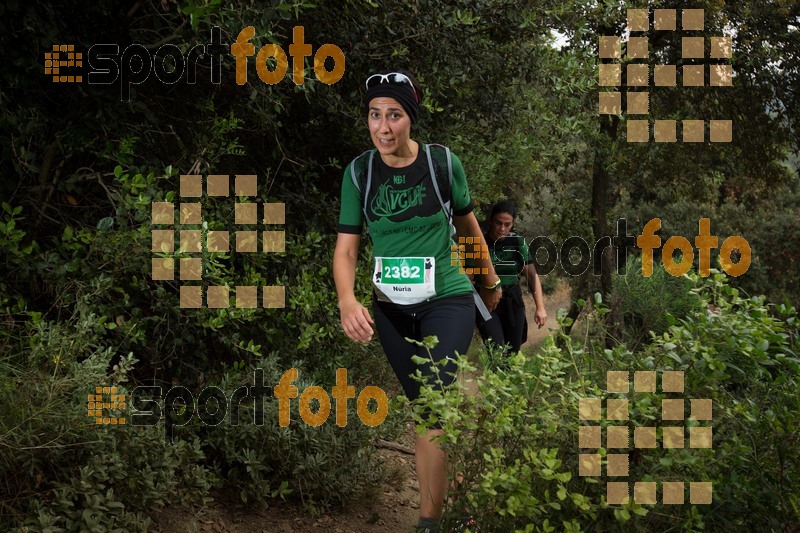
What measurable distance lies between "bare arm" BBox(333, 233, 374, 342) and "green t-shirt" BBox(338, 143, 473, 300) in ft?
0.48

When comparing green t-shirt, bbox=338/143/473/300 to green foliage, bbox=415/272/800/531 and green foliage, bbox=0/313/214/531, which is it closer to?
green foliage, bbox=415/272/800/531

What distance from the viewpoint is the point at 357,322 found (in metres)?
3.60

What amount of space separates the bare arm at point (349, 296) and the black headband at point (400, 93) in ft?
2.28

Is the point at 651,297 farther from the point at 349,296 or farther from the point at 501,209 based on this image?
the point at 349,296

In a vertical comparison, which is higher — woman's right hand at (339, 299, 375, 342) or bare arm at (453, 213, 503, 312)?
bare arm at (453, 213, 503, 312)

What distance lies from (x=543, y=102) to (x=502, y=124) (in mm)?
625

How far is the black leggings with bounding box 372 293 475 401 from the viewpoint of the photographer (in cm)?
377

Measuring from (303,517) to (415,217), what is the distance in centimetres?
229

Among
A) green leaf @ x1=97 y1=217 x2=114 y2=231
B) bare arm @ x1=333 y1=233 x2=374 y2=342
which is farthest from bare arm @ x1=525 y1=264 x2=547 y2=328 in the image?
green leaf @ x1=97 y1=217 x2=114 y2=231

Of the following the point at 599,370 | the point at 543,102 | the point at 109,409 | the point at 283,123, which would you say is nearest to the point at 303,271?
the point at 283,123

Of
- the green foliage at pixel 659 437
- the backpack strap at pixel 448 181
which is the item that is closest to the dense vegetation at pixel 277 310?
the green foliage at pixel 659 437

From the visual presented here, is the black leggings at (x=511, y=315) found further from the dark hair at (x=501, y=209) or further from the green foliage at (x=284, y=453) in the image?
the green foliage at (x=284, y=453)

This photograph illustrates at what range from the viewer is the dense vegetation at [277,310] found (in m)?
3.34

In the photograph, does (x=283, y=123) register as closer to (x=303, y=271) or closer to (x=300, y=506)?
(x=303, y=271)
